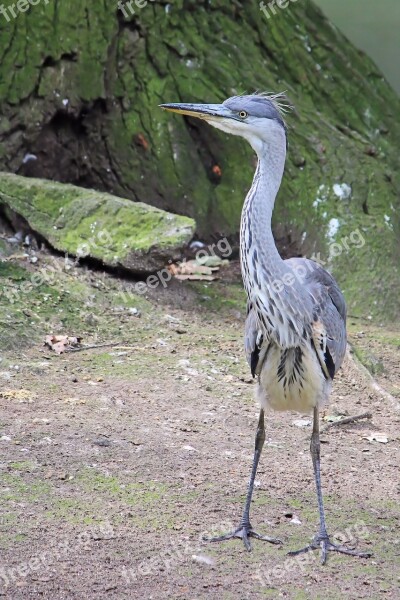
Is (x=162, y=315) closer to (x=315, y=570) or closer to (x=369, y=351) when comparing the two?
(x=369, y=351)

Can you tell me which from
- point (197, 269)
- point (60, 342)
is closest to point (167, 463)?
point (60, 342)

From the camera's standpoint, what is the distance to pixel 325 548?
470 centimetres

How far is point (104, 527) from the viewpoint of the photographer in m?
4.67

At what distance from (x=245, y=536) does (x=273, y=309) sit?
1.15 metres

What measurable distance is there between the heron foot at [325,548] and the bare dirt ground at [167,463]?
4 cm

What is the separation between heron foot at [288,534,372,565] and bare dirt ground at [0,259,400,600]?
45 mm

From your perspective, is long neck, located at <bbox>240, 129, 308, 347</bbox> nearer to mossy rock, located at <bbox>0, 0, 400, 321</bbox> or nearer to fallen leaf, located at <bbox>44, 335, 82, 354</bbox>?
fallen leaf, located at <bbox>44, 335, 82, 354</bbox>

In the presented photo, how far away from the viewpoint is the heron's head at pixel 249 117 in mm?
4805

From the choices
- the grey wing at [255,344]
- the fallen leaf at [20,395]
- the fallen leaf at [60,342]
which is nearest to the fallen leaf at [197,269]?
the fallen leaf at [60,342]

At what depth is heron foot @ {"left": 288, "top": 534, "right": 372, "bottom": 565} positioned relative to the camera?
4.67 metres

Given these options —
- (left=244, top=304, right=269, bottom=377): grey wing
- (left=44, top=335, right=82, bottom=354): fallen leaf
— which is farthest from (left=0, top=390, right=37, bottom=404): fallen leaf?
(left=244, top=304, right=269, bottom=377): grey wing

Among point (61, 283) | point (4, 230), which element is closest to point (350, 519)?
point (61, 283)

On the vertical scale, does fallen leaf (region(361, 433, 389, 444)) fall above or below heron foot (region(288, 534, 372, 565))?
above

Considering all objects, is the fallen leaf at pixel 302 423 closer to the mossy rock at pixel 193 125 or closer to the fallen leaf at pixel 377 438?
the fallen leaf at pixel 377 438
